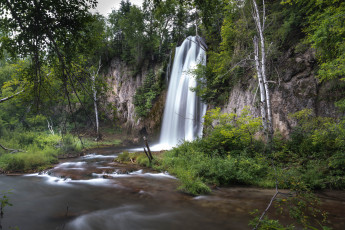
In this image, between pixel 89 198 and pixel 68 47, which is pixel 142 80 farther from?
pixel 68 47

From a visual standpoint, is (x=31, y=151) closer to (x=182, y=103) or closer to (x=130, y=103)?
(x=182, y=103)

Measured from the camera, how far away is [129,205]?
553 centimetres

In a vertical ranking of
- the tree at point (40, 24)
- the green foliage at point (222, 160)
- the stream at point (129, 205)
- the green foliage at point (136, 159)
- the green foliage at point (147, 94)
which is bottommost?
the stream at point (129, 205)

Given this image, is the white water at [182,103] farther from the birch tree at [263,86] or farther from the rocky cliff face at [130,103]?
the birch tree at [263,86]

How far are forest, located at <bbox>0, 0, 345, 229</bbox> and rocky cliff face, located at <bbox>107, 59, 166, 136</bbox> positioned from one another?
960 cm

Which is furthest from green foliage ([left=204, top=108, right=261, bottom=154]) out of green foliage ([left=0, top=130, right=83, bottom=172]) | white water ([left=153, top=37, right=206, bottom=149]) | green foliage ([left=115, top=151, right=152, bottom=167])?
white water ([left=153, top=37, right=206, bottom=149])

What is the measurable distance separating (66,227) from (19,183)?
17.4ft

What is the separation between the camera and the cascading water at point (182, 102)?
1839 centimetres

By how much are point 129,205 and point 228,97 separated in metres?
A: 11.1

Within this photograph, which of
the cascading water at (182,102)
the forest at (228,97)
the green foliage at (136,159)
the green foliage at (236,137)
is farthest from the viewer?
the cascading water at (182,102)

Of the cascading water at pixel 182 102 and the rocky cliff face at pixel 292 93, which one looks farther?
the cascading water at pixel 182 102

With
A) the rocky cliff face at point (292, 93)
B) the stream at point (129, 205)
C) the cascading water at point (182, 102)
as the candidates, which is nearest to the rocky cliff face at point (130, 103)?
the cascading water at point (182, 102)

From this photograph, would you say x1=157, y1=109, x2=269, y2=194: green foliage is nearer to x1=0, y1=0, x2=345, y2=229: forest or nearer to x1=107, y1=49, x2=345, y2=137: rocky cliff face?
x1=0, y1=0, x2=345, y2=229: forest

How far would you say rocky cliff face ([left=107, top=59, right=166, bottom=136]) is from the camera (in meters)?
24.0
